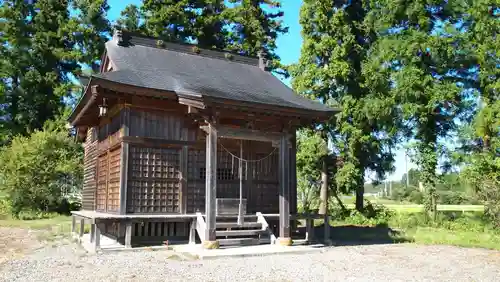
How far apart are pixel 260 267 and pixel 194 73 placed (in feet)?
24.1

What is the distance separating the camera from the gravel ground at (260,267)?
7.46 metres

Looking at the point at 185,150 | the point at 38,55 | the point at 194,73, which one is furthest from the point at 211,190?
the point at 38,55

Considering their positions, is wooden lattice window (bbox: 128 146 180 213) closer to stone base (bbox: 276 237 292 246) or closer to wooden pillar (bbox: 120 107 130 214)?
wooden pillar (bbox: 120 107 130 214)

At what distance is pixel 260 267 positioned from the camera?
8484mm

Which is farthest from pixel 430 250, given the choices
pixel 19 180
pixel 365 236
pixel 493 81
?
pixel 19 180

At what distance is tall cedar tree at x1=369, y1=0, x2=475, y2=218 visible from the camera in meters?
20.0

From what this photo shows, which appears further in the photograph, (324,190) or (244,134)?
(324,190)

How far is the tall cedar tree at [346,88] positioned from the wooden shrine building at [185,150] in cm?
763

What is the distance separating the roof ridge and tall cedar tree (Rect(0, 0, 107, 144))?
16.1 m

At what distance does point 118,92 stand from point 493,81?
1659cm

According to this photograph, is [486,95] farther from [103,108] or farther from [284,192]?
[103,108]

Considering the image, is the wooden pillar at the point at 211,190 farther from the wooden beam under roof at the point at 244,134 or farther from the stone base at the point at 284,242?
the stone base at the point at 284,242

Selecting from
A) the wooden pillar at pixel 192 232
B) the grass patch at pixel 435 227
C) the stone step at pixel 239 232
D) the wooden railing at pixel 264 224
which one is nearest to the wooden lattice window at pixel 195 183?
the wooden pillar at pixel 192 232

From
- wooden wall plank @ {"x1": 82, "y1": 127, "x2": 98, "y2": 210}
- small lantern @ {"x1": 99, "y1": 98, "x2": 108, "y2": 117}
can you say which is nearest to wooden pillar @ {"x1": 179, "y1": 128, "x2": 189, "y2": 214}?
small lantern @ {"x1": 99, "y1": 98, "x2": 108, "y2": 117}
